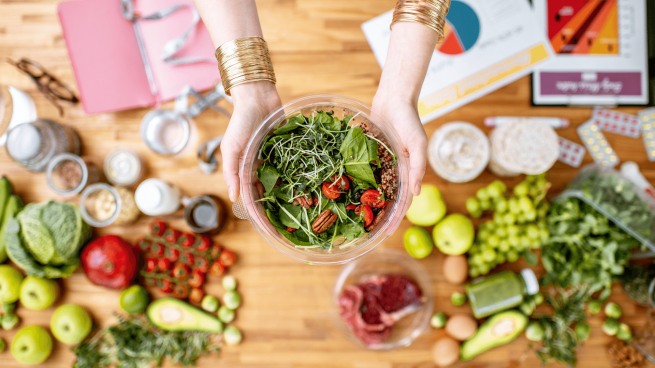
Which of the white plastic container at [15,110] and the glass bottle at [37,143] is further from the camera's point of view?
the white plastic container at [15,110]

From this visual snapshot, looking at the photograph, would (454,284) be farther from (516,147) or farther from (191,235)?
(191,235)

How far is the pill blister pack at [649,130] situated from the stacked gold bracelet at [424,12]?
1.06 m

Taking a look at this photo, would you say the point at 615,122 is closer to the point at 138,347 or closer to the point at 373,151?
the point at 373,151

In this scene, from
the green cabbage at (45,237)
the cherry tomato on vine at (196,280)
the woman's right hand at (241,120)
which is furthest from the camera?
the cherry tomato on vine at (196,280)

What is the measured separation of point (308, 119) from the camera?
1.02 metres

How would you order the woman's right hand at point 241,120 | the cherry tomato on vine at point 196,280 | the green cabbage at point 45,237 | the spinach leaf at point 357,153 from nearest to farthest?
the spinach leaf at point 357,153, the woman's right hand at point 241,120, the green cabbage at point 45,237, the cherry tomato on vine at point 196,280

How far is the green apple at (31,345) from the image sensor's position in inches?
56.4


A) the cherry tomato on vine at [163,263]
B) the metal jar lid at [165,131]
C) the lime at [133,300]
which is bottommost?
the lime at [133,300]

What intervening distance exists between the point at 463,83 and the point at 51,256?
1707 millimetres

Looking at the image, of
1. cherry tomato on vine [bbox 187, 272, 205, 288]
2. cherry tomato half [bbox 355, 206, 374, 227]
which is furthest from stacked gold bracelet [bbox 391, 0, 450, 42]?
cherry tomato on vine [bbox 187, 272, 205, 288]

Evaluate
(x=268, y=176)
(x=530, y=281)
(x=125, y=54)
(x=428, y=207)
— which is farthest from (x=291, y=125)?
(x=530, y=281)

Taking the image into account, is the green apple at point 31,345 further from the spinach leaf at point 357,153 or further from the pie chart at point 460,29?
the pie chart at point 460,29

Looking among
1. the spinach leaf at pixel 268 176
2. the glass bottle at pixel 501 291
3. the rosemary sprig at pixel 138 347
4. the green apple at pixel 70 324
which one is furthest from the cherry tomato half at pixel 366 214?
the green apple at pixel 70 324

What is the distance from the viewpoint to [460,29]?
1550 millimetres
